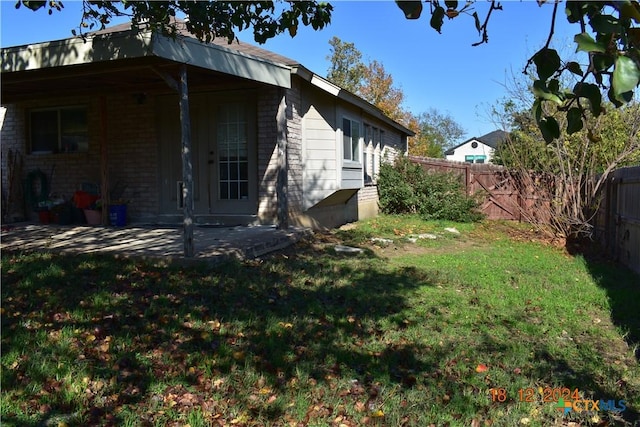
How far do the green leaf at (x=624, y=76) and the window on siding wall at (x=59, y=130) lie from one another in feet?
37.7

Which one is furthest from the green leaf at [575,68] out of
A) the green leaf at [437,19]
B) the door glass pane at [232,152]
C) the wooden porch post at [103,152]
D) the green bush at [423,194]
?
the green bush at [423,194]

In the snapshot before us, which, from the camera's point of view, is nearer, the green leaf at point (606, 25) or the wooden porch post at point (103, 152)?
the green leaf at point (606, 25)

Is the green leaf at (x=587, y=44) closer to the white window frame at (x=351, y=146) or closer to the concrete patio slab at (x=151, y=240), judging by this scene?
the concrete patio slab at (x=151, y=240)

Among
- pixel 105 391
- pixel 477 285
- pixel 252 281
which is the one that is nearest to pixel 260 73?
pixel 252 281

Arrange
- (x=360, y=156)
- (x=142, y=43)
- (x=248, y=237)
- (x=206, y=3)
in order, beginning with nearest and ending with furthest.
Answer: (x=206, y=3), (x=142, y=43), (x=248, y=237), (x=360, y=156)

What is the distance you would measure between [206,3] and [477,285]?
4638 mm

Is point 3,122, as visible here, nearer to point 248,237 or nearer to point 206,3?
point 248,237

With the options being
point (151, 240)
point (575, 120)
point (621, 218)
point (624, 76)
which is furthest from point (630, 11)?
point (621, 218)

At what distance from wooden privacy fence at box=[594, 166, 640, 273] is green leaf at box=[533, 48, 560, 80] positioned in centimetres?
715

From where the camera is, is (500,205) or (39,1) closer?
(39,1)

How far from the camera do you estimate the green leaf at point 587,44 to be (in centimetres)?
119

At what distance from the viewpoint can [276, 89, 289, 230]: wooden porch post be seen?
9.27 meters

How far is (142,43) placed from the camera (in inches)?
250

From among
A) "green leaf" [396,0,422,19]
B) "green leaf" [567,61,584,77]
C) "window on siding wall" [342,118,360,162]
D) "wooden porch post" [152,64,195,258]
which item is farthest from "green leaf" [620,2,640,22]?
"window on siding wall" [342,118,360,162]
